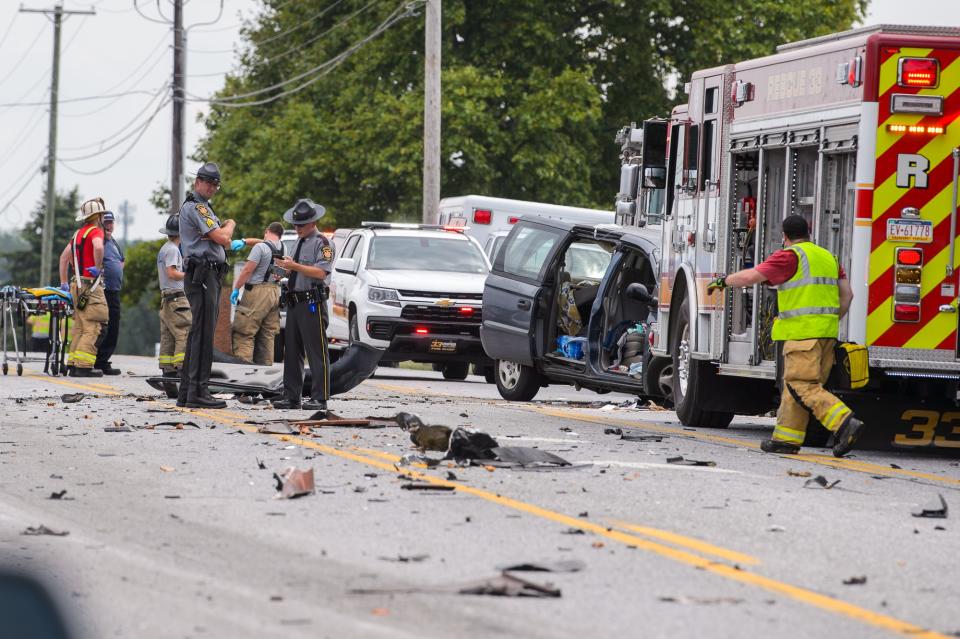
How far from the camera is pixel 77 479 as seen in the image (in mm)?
9500

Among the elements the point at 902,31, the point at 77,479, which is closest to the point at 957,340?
the point at 902,31

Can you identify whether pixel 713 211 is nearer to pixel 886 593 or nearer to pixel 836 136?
pixel 836 136

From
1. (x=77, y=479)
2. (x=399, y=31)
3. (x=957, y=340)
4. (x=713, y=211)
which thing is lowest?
(x=77, y=479)

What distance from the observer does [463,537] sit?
7.47 meters

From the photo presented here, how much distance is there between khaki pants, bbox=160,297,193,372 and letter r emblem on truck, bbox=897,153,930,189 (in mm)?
8722

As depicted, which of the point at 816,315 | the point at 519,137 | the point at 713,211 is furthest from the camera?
the point at 519,137

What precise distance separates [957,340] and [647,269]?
200 inches

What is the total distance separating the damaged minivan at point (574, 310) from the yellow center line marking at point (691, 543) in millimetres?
7807

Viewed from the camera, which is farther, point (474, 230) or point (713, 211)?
point (474, 230)

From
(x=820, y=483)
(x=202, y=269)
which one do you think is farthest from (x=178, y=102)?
(x=820, y=483)

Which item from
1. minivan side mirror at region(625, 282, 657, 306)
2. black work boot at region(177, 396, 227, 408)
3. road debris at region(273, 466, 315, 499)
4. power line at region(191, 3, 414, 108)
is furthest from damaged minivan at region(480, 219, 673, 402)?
power line at region(191, 3, 414, 108)

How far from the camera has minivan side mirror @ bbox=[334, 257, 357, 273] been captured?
885 inches

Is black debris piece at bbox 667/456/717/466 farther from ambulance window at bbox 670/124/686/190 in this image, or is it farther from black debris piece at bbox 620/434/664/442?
ambulance window at bbox 670/124/686/190

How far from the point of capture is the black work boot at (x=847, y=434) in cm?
1146
